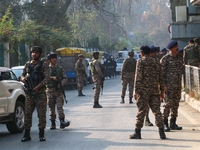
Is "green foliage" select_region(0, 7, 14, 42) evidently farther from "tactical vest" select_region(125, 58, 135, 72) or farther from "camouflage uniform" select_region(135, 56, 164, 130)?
"camouflage uniform" select_region(135, 56, 164, 130)

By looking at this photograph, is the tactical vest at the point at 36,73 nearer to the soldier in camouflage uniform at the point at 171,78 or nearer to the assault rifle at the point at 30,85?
the assault rifle at the point at 30,85

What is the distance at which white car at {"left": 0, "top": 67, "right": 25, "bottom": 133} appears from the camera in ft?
25.5

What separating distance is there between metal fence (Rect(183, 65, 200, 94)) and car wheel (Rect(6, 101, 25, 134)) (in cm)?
575

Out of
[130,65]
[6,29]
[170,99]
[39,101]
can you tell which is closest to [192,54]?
[130,65]

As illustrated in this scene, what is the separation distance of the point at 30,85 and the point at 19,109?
1.56 metres

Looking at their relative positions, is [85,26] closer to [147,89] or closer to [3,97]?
[3,97]

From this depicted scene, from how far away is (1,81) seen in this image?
781cm

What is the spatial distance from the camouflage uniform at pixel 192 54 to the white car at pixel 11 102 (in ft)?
22.1

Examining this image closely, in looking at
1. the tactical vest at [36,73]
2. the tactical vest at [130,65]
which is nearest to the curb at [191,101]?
the tactical vest at [130,65]

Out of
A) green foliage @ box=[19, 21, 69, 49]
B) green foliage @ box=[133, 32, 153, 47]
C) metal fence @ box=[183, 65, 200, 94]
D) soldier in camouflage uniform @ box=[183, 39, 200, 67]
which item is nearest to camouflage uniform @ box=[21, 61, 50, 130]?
metal fence @ box=[183, 65, 200, 94]

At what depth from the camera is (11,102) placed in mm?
8102

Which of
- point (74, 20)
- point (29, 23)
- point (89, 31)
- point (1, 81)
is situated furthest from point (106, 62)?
point (89, 31)

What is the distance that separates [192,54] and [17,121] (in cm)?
741

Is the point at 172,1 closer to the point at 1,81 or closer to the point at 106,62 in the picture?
the point at 106,62
